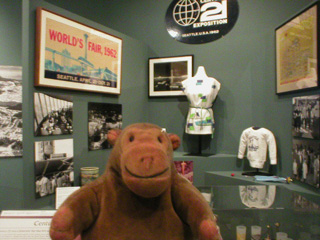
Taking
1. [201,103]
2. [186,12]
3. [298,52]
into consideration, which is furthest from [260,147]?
[186,12]

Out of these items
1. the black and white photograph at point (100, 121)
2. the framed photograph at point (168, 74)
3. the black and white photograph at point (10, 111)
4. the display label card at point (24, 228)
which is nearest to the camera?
the display label card at point (24, 228)

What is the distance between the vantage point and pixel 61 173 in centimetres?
212

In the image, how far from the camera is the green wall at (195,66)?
2596 mm

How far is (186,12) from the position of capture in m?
3.14

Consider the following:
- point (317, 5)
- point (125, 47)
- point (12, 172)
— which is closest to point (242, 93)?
point (317, 5)

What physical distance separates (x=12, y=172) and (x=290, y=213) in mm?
2601

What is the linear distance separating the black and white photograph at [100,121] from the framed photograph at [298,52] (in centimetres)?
173

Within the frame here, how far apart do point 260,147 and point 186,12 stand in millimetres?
1794

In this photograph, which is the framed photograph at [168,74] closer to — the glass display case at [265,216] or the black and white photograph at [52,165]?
the black and white photograph at [52,165]

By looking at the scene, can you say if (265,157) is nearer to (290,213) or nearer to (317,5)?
(290,213)

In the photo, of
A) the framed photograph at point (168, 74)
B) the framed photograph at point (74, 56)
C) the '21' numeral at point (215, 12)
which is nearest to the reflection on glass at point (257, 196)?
the framed photograph at point (74, 56)

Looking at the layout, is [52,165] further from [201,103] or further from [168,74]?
[168,74]

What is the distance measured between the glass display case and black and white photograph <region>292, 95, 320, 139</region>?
0.72m

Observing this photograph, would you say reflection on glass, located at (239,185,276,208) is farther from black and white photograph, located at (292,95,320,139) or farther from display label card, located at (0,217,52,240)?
display label card, located at (0,217,52,240)
